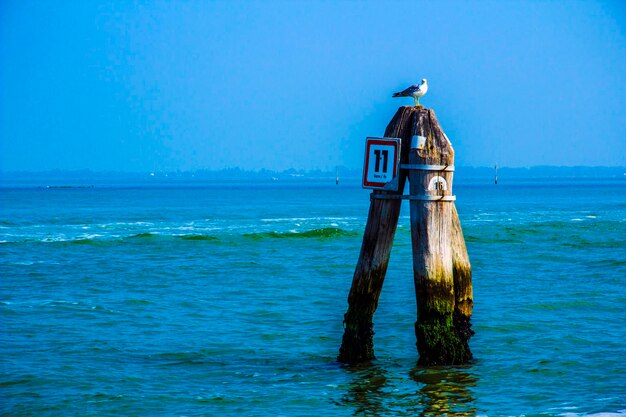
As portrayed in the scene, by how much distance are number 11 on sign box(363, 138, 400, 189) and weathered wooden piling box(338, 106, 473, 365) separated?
0.37 feet

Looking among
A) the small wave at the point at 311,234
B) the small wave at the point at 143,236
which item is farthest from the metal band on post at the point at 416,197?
the small wave at the point at 143,236

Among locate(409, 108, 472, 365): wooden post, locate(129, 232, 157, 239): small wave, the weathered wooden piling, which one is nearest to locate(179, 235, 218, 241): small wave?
locate(129, 232, 157, 239): small wave

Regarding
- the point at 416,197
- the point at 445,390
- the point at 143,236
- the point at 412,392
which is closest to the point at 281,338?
the point at 412,392

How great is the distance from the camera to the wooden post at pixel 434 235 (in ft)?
31.4

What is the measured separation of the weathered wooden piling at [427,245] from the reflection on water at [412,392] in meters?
0.25

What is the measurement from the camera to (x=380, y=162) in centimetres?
988

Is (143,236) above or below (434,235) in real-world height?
below

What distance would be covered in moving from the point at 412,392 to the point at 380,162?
8.69 ft

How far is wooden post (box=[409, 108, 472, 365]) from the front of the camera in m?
9.56

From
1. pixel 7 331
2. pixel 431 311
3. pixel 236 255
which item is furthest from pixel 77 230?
pixel 431 311

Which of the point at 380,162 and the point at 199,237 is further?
the point at 199,237

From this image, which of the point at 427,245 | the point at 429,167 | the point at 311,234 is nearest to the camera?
the point at 427,245

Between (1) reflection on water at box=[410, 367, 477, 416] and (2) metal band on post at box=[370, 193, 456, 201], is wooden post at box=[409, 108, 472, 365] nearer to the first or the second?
(2) metal band on post at box=[370, 193, 456, 201]

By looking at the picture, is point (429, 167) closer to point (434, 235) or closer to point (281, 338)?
point (434, 235)
